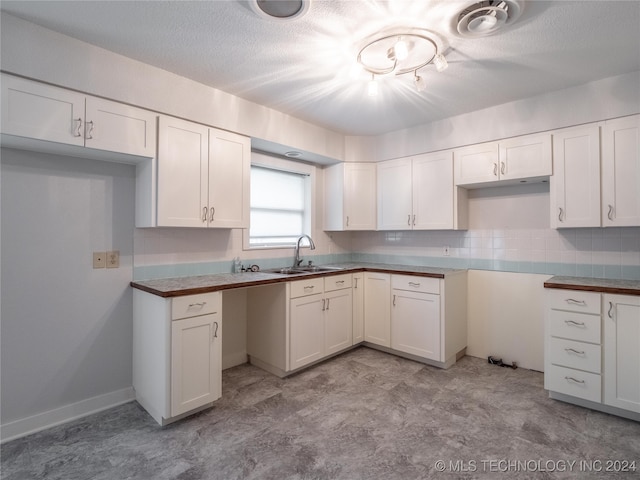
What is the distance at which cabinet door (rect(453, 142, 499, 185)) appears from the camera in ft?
10.1

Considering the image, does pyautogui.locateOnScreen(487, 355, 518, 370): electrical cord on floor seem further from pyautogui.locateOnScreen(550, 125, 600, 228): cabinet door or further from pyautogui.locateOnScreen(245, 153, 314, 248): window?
pyautogui.locateOnScreen(245, 153, 314, 248): window

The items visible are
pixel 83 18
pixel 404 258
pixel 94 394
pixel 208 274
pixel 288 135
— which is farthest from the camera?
pixel 404 258

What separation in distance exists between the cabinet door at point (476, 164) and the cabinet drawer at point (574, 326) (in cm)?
130

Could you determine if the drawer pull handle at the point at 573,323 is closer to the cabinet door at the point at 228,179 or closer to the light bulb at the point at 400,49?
the light bulb at the point at 400,49

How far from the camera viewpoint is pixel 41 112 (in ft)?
6.29

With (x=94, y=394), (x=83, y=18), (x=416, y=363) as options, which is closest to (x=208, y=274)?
(x=94, y=394)

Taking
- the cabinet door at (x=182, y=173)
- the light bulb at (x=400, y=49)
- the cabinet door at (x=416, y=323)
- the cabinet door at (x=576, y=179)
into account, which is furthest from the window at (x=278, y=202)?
the cabinet door at (x=576, y=179)

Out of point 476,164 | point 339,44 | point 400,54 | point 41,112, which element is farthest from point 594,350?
point 41,112

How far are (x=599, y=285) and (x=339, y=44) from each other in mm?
2462

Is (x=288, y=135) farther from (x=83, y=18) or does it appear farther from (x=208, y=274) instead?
(x=83, y=18)

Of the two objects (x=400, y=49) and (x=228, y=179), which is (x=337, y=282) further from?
(x=400, y=49)

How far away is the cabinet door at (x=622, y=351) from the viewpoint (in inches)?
87.4

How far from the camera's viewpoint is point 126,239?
2.54 meters

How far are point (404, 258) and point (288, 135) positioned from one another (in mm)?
1996
